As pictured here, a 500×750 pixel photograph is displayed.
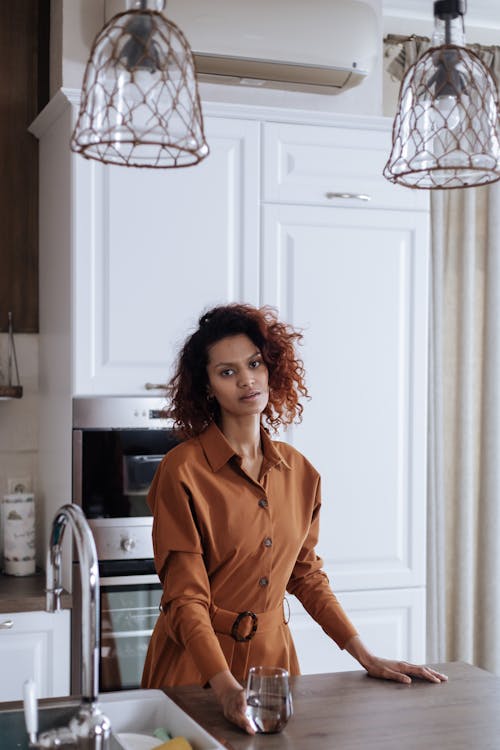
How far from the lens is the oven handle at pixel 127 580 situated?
285cm

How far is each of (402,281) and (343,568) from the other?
0.92 metres

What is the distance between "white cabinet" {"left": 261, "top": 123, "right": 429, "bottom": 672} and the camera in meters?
3.07

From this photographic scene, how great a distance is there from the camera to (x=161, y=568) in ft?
6.77

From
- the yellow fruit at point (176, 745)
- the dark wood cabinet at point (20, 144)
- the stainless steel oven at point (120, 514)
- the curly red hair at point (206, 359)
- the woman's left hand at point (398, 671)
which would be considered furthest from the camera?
the dark wood cabinet at point (20, 144)

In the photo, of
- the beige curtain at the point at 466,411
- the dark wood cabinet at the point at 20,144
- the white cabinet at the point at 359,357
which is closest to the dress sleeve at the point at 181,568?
the white cabinet at the point at 359,357

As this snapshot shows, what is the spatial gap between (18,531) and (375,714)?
162 cm

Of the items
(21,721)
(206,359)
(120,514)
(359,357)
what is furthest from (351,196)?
(21,721)

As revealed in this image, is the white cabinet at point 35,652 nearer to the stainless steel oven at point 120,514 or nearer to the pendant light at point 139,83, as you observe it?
the stainless steel oven at point 120,514

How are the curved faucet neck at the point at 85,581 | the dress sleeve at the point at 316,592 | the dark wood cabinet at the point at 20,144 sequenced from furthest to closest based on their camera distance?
the dark wood cabinet at the point at 20,144 < the dress sleeve at the point at 316,592 < the curved faucet neck at the point at 85,581

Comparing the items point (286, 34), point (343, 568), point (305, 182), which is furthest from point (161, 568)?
point (286, 34)

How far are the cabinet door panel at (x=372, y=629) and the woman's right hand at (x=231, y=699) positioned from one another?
4.03ft

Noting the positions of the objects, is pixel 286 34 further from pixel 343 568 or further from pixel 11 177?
pixel 343 568

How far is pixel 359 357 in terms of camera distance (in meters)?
3.15

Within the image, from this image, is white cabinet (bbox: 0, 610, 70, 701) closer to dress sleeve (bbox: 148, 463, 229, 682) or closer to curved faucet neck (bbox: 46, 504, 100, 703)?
dress sleeve (bbox: 148, 463, 229, 682)
